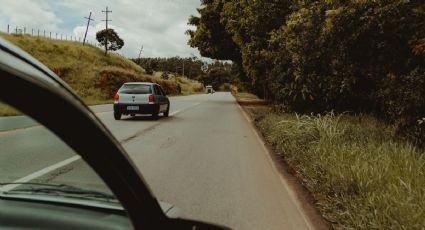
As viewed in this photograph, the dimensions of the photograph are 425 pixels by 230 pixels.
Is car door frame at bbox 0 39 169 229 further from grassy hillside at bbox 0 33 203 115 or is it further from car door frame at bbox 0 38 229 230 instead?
grassy hillside at bbox 0 33 203 115

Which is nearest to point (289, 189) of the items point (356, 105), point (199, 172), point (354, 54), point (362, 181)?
point (362, 181)

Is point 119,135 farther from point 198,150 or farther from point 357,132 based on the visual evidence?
point 357,132

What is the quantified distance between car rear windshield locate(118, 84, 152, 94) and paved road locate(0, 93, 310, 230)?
5364 mm

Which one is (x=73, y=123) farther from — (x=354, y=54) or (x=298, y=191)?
(x=354, y=54)

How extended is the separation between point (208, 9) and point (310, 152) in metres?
27.5

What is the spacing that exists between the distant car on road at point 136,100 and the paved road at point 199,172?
475 centimetres

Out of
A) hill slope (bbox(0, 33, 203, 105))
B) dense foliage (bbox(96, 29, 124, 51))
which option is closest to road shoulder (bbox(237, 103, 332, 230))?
hill slope (bbox(0, 33, 203, 105))

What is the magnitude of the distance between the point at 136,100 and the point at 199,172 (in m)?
10.9

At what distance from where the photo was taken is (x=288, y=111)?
17922mm

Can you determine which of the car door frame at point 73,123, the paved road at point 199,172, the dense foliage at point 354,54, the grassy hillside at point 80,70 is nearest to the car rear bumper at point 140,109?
the paved road at point 199,172

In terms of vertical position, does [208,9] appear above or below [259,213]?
above

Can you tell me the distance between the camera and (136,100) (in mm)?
18047

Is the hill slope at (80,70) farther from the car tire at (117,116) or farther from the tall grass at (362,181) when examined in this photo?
the tall grass at (362,181)

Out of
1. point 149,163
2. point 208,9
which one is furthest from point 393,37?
point 208,9
